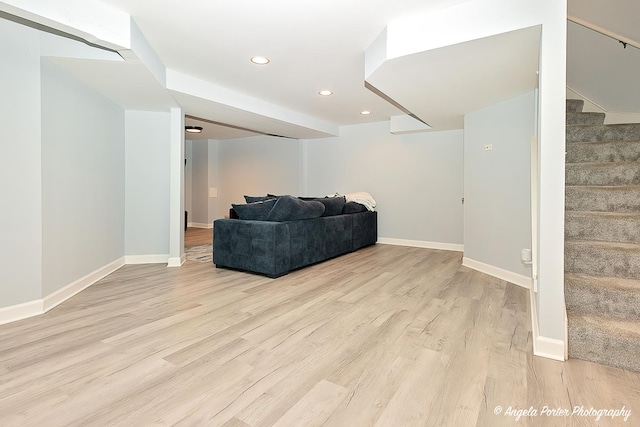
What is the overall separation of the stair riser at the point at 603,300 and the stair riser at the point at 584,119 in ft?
7.42

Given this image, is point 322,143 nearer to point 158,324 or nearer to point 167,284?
point 167,284

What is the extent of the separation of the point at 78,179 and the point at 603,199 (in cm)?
469

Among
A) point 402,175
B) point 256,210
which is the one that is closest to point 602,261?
point 256,210

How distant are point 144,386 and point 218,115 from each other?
3.86 m

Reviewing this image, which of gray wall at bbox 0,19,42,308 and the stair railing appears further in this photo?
A: the stair railing

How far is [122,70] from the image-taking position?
2848 mm

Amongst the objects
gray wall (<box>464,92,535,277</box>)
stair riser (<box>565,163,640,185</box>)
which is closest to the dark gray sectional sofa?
gray wall (<box>464,92,535,277</box>)

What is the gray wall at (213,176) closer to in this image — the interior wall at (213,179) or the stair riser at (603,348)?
the interior wall at (213,179)

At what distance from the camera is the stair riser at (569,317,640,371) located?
1.72 metres

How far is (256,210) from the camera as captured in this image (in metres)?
3.85

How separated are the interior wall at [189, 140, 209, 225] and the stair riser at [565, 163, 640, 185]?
7.44m

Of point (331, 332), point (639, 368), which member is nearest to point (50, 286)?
point (331, 332)

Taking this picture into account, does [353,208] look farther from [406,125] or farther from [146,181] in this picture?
[146,181]

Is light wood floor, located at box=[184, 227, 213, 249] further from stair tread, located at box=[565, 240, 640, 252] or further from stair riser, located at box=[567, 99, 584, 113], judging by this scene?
stair riser, located at box=[567, 99, 584, 113]
